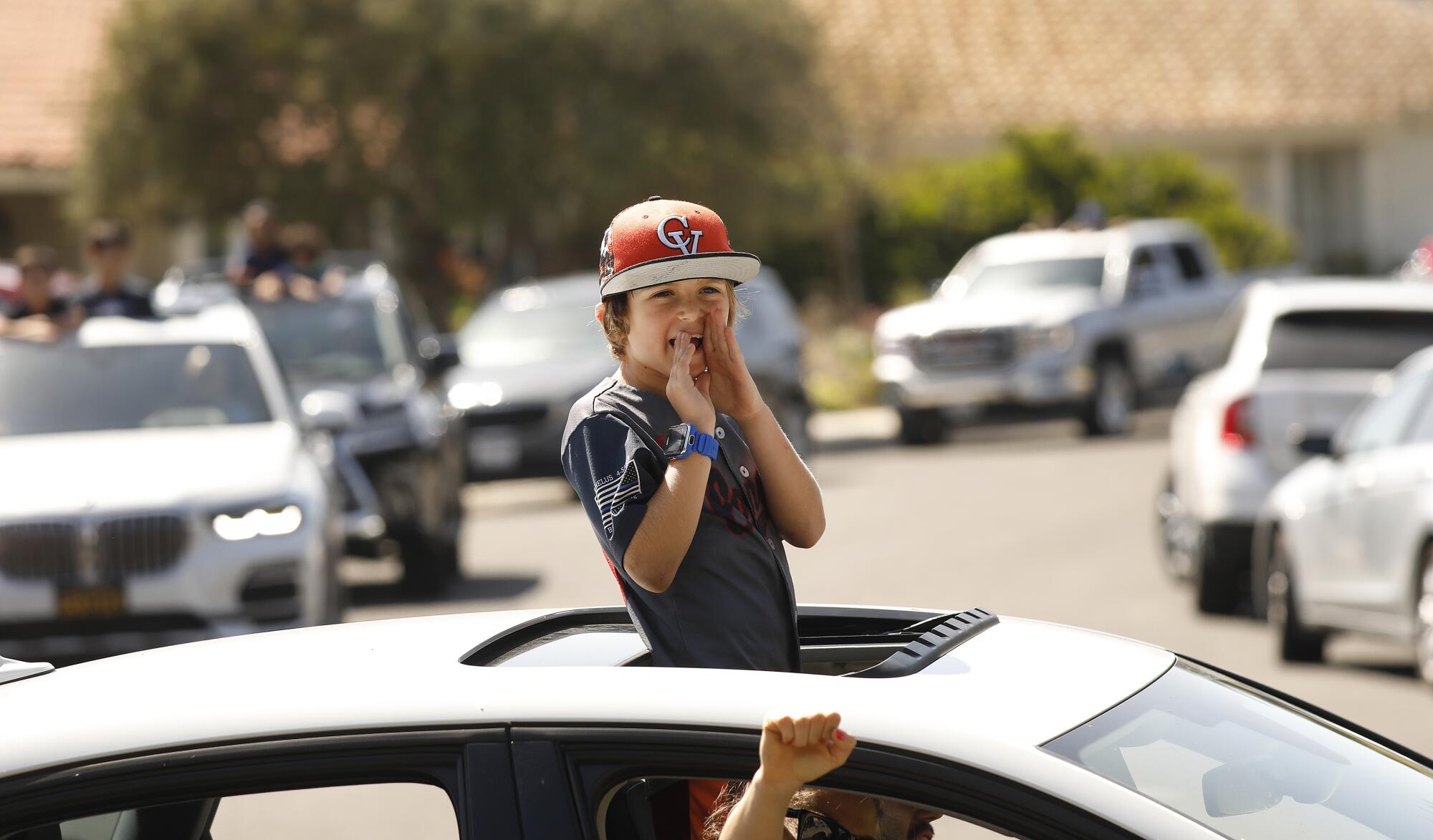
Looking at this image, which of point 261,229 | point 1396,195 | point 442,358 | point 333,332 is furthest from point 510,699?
point 1396,195

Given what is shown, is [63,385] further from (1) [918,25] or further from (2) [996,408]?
(1) [918,25]

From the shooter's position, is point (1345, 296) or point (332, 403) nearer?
point (1345, 296)

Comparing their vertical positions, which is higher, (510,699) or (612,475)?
(612,475)

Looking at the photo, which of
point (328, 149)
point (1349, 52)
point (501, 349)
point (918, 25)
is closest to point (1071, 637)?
point (501, 349)

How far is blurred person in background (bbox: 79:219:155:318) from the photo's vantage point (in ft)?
35.2

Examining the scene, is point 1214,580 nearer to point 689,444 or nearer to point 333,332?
point 333,332

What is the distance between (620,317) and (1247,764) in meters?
1.25

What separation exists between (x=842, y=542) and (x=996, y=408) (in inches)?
443

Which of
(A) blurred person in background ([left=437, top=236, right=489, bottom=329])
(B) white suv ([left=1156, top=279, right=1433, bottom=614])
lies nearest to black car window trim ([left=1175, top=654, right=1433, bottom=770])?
(B) white suv ([left=1156, top=279, right=1433, bottom=614])

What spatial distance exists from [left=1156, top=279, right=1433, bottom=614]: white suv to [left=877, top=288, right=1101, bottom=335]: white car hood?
400 inches

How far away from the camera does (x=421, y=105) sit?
935 inches

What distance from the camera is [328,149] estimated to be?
80.4 ft

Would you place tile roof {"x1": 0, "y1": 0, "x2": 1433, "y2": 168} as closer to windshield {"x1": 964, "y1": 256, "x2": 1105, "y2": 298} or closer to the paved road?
windshield {"x1": 964, "y1": 256, "x2": 1105, "y2": 298}

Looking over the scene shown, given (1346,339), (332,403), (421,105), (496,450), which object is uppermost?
(421,105)
